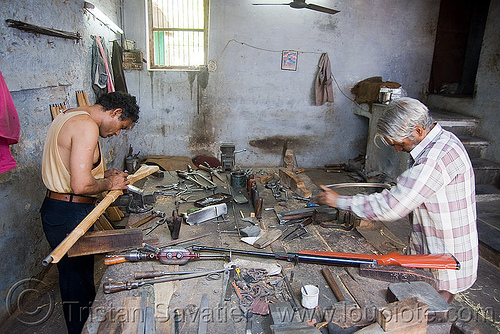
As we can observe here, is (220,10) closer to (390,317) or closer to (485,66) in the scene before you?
(485,66)

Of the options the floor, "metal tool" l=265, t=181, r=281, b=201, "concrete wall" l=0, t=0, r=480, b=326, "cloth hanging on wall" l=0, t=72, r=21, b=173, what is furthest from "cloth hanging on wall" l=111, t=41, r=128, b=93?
"cloth hanging on wall" l=0, t=72, r=21, b=173

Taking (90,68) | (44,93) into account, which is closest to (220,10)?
(90,68)

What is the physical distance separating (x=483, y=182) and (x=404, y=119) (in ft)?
15.0

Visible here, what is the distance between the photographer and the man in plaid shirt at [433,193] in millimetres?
1835

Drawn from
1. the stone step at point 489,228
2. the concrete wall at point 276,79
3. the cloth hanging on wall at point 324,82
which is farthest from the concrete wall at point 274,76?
the stone step at point 489,228

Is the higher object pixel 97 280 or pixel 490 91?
pixel 490 91

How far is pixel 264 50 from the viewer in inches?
276

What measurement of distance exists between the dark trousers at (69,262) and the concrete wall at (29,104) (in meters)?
0.64

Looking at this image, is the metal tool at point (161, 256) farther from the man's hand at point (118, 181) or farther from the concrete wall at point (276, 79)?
the concrete wall at point (276, 79)

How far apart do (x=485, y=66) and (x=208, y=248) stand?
6.00 metres

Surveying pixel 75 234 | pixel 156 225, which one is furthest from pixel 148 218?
pixel 75 234

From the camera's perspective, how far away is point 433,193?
6.03ft

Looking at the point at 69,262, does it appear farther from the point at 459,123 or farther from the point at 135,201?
the point at 459,123

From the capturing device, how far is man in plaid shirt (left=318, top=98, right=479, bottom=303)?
1.83m
